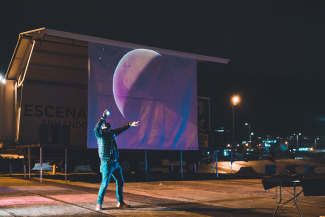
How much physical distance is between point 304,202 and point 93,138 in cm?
846

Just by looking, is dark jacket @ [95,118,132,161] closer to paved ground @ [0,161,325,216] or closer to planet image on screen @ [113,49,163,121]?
paved ground @ [0,161,325,216]

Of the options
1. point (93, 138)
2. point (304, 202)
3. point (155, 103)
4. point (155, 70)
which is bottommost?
point (304, 202)

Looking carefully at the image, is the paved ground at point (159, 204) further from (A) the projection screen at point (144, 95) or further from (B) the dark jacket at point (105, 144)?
(A) the projection screen at point (144, 95)

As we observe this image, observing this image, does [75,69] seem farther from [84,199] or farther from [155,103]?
[84,199]

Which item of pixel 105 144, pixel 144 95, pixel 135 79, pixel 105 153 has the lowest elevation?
pixel 105 153

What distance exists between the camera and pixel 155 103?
17.0m

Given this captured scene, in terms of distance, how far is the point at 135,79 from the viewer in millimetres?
16516

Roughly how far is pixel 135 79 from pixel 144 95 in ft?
2.68

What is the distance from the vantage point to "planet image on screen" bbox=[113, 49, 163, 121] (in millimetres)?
16109

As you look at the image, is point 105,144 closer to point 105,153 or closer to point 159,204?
point 105,153

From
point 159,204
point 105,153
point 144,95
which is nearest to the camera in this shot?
point 105,153

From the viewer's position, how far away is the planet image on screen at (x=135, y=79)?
16.1 metres

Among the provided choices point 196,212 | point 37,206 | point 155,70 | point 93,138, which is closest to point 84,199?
point 37,206

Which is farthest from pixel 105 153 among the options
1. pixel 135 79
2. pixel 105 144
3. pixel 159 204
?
pixel 135 79
